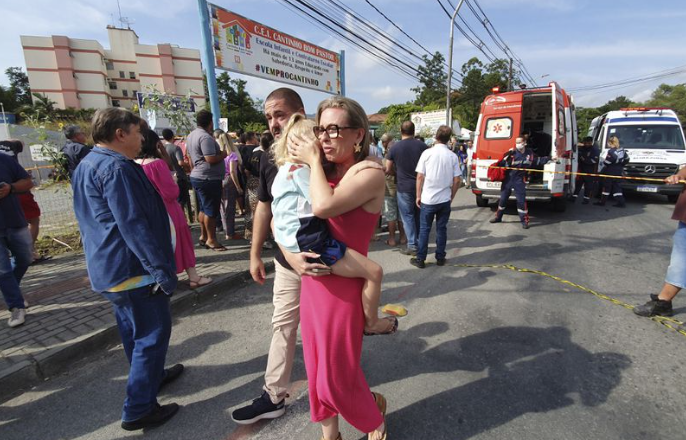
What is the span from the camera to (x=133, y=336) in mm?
2098

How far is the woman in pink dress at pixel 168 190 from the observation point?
3.50 m

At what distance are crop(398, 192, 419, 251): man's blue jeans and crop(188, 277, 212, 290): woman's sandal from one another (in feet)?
9.86

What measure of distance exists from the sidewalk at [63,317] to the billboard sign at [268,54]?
509 centimetres

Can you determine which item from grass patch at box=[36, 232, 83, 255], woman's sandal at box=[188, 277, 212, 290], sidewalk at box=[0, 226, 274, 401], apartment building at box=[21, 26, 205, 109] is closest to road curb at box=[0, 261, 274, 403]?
sidewalk at box=[0, 226, 274, 401]

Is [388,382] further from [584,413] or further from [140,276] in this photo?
[140,276]

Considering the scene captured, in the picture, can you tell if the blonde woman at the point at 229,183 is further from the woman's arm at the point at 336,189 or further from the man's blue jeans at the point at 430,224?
the woman's arm at the point at 336,189

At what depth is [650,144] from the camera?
31.6 feet

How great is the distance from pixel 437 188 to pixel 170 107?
5853 mm

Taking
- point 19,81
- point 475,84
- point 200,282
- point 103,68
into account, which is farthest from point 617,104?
point 19,81

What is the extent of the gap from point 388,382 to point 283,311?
3.46 ft

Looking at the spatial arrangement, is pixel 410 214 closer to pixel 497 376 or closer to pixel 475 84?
pixel 497 376

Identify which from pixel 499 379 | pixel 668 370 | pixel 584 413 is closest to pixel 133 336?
pixel 499 379

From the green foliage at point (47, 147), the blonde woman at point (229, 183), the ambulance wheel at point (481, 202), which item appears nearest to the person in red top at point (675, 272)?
the blonde woman at point (229, 183)

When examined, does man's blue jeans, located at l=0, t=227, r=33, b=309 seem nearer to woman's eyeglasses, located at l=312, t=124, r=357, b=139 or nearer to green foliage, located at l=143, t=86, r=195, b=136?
woman's eyeglasses, located at l=312, t=124, r=357, b=139
